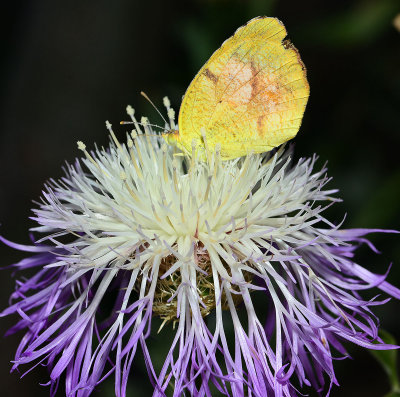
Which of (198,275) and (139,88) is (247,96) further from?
(139,88)

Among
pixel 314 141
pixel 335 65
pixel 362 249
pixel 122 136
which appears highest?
pixel 122 136

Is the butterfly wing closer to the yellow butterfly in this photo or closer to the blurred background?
the yellow butterfly

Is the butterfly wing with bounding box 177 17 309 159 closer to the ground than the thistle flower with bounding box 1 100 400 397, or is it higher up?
higher up

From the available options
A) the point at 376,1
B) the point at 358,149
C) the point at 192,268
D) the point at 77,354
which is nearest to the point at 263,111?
the point at 192,268

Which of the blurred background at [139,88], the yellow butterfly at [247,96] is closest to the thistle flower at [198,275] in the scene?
the yellow butterfly at [247,96]

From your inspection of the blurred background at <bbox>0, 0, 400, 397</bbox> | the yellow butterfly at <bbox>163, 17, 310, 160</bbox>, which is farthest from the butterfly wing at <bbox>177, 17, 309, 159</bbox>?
the blurred background at <bbox>0, 0, 400, 397</bbox>

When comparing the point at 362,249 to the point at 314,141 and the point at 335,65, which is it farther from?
the point at 335,65

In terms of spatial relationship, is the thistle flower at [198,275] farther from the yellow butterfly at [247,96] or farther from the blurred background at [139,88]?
the blurred background at [139,88]
